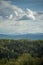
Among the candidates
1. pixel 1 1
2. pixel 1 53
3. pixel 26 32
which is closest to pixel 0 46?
pixel 1 53

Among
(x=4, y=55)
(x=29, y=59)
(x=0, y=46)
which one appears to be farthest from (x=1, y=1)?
(x=29, y=59)

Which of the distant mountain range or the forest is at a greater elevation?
the distant mountain range

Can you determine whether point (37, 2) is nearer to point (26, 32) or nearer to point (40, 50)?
point (26, 32)

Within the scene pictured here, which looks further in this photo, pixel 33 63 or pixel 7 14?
pixel 7 14

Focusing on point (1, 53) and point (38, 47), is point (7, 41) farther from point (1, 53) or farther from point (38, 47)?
point (38, 47)

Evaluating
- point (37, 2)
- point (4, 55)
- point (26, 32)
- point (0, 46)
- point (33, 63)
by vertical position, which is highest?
point (37, 2)

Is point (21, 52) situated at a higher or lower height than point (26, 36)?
lower

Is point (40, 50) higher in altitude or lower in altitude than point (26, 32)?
lower

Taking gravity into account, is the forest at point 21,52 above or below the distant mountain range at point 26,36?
below
